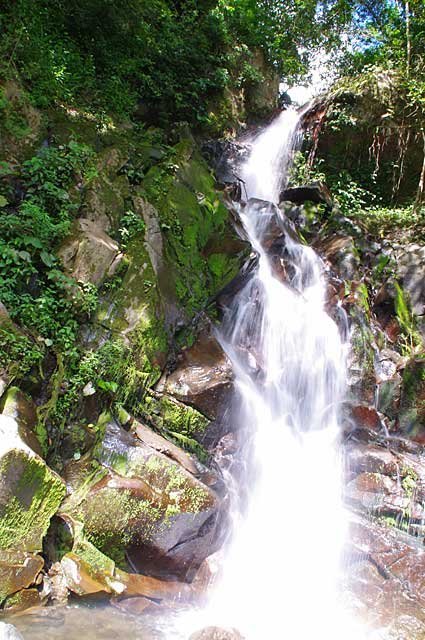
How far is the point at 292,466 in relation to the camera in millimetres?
6855

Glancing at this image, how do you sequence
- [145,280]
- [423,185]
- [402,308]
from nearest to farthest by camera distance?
1. [145,280]
2. [402,308]
3. [423,185]

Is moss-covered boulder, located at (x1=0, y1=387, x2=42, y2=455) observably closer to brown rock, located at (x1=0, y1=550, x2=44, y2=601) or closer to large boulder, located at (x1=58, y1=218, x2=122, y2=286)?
brown rock, located at (x1=0, y1=550, x2=44, y2=601)

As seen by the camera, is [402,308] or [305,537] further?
[402,308]

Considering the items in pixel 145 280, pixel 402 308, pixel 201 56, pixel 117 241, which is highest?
pixel 201 56

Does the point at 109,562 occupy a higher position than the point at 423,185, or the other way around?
the point at 423,185

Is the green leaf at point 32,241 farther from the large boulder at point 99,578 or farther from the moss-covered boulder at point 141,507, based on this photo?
the large boulder at point 99,578

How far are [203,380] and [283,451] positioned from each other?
1818 millimetres

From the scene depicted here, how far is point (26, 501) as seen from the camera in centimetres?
388

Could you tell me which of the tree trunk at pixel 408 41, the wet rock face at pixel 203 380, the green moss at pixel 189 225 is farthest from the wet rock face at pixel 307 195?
the wet rock face at pixel 203 380

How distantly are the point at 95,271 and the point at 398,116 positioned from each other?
1221 centimetres

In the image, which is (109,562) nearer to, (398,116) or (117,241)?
(117,241)

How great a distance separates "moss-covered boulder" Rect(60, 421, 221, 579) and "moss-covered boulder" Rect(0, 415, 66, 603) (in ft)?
1.35

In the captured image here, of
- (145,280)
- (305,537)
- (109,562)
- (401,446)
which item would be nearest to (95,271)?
(145,280)

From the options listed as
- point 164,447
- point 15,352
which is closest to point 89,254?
point 15,352
